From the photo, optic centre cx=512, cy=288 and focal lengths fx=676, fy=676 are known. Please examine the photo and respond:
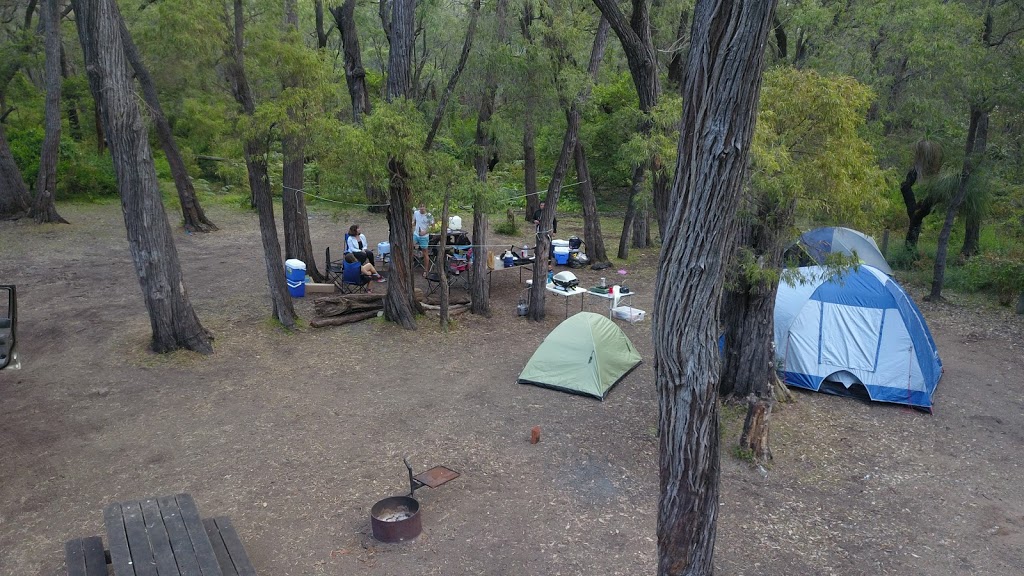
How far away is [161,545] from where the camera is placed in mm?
4727

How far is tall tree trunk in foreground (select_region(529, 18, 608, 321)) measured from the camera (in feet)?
38.9

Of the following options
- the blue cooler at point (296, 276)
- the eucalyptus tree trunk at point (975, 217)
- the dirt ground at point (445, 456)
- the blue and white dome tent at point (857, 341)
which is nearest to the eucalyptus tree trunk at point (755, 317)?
the dirt ground at point (445, 456)

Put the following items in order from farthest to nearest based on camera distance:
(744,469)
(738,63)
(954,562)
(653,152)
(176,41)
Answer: (176,41) < (653,152) < (744,469) < (954,562) < (738,63)

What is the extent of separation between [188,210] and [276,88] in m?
9.07

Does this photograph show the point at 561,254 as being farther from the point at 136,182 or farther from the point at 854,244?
the point at 136,182

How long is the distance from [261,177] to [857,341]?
9.24 m

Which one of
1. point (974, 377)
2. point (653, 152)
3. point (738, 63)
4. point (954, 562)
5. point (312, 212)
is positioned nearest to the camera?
point (738, 63)

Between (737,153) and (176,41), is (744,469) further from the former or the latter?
(176,41)

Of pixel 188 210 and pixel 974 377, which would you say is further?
pixel 188 210

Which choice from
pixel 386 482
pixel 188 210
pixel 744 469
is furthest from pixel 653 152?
pixel 188 210

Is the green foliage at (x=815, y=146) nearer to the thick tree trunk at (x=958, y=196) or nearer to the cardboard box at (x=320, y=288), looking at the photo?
the thick tree trunk at (x=958, y=196)

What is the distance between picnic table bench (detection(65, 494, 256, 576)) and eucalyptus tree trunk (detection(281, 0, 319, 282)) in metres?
6.40

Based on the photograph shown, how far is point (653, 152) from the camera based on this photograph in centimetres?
943

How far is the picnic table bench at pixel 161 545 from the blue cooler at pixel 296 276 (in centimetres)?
765
